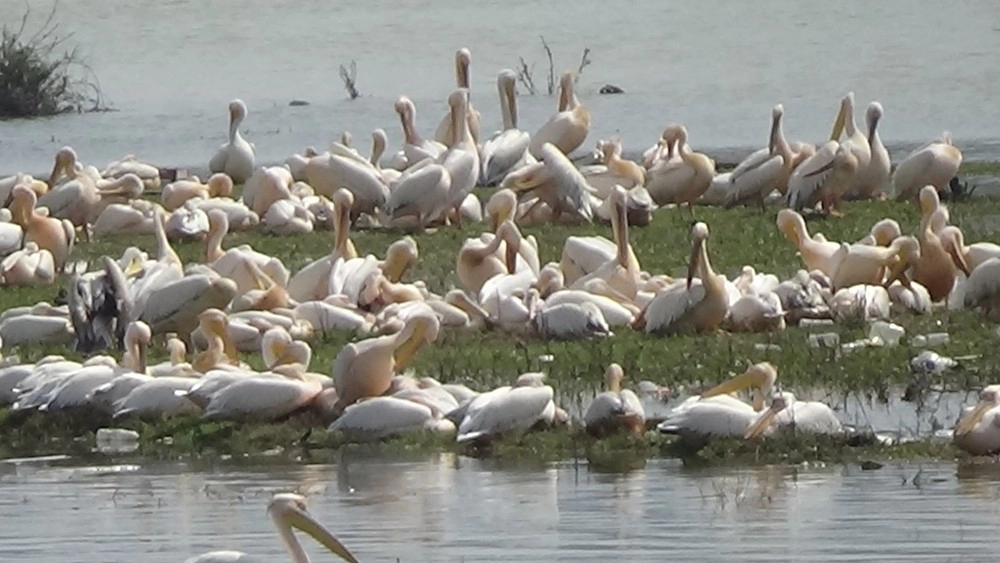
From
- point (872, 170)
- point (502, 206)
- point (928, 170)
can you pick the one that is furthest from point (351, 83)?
point (502, 206)

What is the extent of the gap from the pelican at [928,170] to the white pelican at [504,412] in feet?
27.5

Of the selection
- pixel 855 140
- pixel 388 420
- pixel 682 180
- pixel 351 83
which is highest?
pixel 351 83

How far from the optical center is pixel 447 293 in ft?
46.4

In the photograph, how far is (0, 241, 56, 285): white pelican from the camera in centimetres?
1534

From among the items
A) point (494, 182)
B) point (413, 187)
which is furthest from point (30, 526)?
point (494, 182)

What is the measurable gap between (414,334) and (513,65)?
25.7 meters

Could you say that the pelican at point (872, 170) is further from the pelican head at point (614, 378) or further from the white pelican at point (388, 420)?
the white pelican at point (388, 420)

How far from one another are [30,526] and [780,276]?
6609mm

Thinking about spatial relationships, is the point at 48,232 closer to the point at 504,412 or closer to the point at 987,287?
the point at 987,287

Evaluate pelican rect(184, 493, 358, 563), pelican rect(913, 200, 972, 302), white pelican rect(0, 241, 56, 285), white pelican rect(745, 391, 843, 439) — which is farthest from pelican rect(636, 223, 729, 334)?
pelican rect(184, 493, 358, 563)

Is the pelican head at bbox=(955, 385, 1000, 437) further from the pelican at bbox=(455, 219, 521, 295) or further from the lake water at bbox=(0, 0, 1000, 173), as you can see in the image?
the lake water at bbox=(0, 0, 1000, 173)

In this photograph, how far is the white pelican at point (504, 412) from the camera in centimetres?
992

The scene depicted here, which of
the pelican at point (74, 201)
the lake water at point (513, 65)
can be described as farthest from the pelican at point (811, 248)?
the lake water at point (513, 65)

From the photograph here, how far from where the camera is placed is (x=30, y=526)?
29.1 feet
